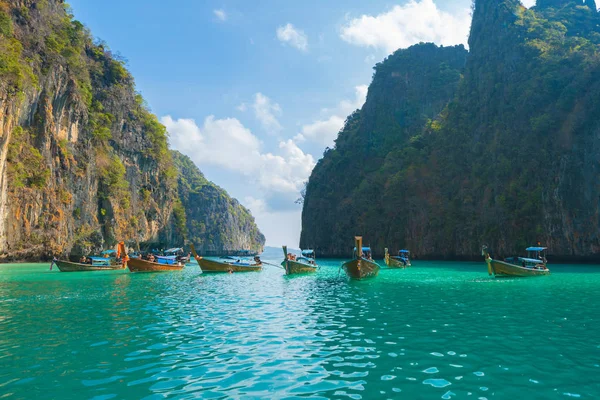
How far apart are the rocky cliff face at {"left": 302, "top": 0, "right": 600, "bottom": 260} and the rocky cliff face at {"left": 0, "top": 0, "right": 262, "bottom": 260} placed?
4568 centimetres

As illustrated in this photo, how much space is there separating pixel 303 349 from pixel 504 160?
191 ft

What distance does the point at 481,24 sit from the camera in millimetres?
76875

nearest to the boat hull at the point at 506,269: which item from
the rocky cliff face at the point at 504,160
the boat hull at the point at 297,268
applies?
the boat hull at the point at 297,268

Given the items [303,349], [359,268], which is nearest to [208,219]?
[359,268]

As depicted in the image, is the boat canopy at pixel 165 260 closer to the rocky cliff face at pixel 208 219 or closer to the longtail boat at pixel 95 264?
the longtail boat at pixel 95 264

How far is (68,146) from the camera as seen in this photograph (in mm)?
52625

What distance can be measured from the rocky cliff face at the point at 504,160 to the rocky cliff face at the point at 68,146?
45676 millimetres

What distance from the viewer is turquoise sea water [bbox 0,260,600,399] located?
6410mm

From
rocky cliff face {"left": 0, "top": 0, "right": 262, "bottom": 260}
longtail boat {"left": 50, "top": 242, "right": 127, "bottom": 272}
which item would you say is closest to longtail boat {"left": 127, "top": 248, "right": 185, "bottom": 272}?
longtail boat {"left": 50, "top": 242, "right": 127, "bottom": 272}

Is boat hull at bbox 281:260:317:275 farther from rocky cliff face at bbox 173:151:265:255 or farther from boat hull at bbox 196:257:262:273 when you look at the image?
rocky cliff face at bbox 173:151:265:255

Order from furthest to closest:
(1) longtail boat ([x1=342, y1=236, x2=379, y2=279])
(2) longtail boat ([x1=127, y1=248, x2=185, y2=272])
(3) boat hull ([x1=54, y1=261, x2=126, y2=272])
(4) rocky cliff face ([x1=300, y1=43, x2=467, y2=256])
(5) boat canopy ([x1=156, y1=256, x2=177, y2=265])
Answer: (4) rocky cliff face ([x1=300, y1=43, x2=467, y2=256]), (5) boat canopy ([x1=156, y1=256, x2=177, y2=265]), (3) boat hull ([x1=54, y1=261, x2=126, y2=272]), (2) longtail boat ([x1=127, y1=248, x2=185, y2=272]), (1) longtail boat ([x1=342, y1=236, x2=379, y2=279])

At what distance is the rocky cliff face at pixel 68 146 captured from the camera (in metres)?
40.8

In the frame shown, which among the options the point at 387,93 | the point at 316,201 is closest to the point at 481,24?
the point at 387,93

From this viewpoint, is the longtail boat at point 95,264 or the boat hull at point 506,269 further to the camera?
the longtail boat at point 95,264
